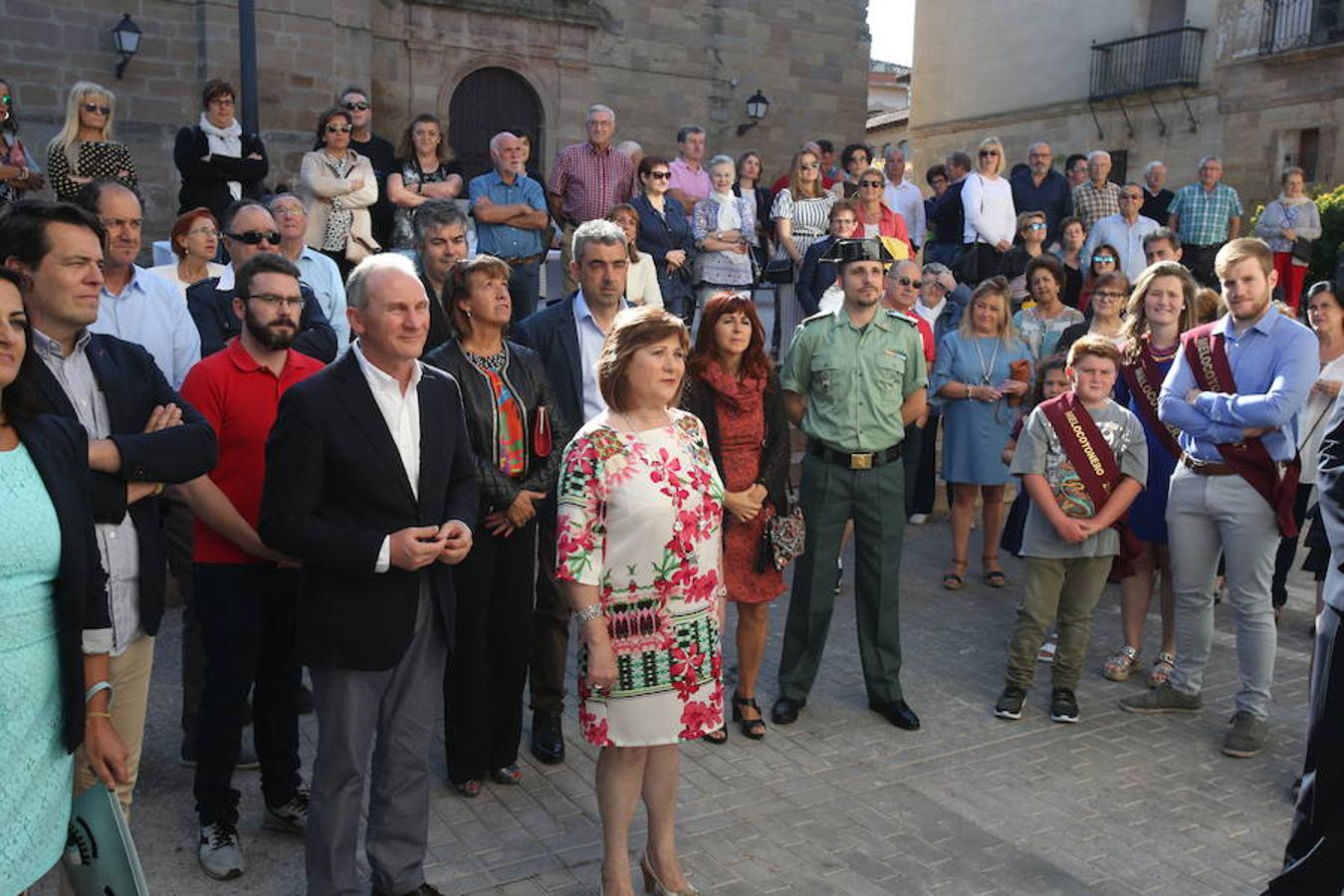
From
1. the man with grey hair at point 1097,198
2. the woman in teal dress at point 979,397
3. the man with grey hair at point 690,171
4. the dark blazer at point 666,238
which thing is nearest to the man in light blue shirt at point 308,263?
the dark blazer at point 666,238

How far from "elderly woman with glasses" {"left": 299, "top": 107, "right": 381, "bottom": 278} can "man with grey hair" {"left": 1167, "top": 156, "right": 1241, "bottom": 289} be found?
888 centimetres

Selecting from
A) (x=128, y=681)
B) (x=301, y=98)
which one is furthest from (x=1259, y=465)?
(x=301, y=98)

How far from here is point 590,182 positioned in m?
9.98

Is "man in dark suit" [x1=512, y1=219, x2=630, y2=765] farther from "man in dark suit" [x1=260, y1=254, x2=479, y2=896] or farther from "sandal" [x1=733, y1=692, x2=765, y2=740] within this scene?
"man in dark suit" [x1=260, y1=254, x2=479, y2=896]

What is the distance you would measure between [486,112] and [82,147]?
459 inches

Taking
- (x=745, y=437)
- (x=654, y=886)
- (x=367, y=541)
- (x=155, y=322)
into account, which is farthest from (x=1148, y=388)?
(x=155, y=322)

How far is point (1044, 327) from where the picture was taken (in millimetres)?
8391

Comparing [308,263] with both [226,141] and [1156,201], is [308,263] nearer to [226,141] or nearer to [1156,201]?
[226,141]

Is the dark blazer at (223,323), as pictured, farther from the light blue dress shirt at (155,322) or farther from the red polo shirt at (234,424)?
the red polo shirt at (234,424)

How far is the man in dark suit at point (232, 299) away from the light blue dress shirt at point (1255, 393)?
13.0 ft

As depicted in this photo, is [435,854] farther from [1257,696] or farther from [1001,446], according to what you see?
[1001,446]

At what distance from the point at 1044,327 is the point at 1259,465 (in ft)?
10.9

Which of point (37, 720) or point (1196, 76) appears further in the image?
point (1196, 76)

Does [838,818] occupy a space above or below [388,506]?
below
